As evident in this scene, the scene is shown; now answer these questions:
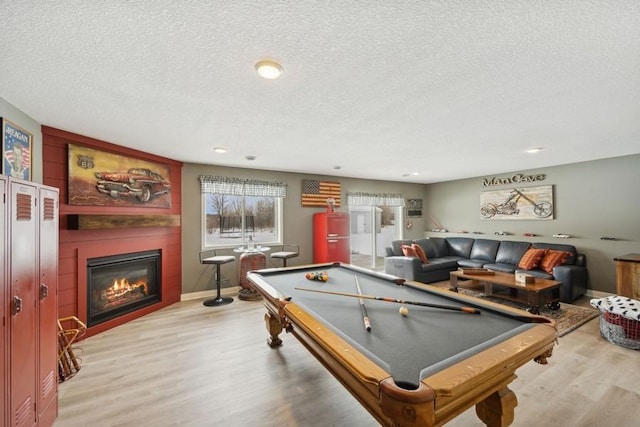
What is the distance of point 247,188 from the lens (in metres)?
4.96

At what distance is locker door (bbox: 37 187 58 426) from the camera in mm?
1723

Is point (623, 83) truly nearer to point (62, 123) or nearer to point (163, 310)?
point (62, 123)

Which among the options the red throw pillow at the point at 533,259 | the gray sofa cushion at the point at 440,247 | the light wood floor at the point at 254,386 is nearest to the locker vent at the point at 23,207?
the light wood floor at the point at 254,386

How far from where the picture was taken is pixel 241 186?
16.1 feet

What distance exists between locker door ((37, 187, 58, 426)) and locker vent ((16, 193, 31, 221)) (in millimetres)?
118

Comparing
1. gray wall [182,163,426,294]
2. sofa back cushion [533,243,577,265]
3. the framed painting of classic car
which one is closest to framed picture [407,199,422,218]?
gray wall [182,163,426,294]

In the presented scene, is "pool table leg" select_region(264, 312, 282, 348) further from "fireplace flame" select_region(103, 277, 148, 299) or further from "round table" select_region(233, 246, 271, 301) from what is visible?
"fireplace flame" select_region(103, 277, 148, 299)

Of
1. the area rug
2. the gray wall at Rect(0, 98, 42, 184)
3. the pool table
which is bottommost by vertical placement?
the area rug

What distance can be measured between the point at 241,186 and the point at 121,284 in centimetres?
235

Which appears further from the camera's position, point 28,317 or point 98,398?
point 98,398

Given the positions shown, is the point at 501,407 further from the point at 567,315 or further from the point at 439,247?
the point at 439,247

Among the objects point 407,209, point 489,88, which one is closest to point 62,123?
point 489,88

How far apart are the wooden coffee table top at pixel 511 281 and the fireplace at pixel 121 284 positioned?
485 centimetres

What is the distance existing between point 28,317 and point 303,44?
7.62ft
